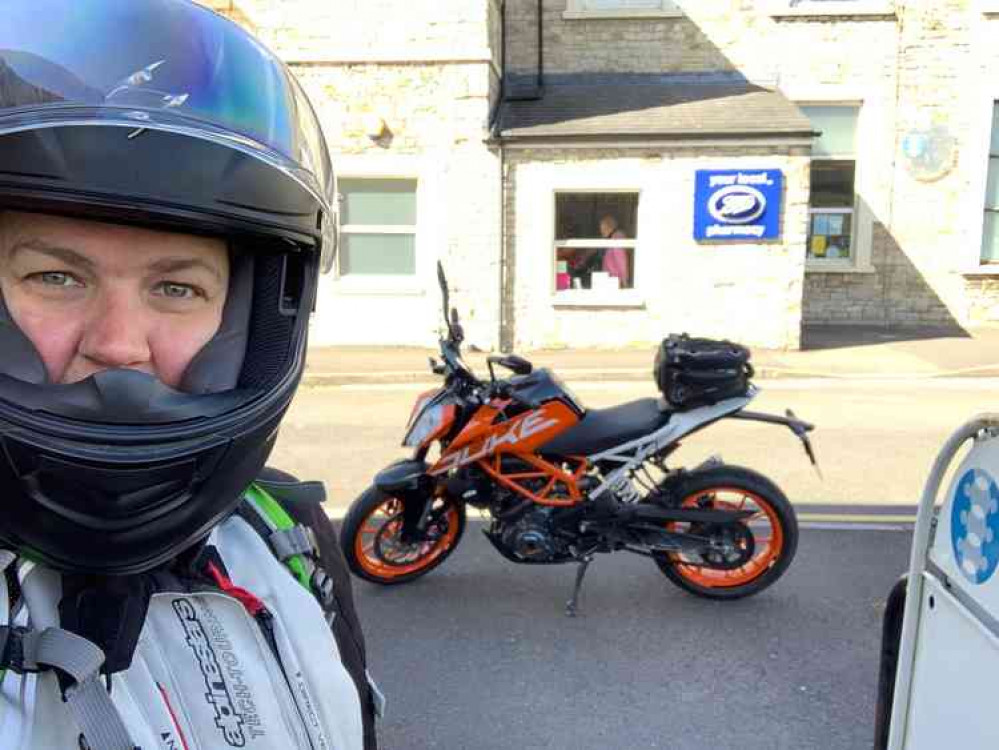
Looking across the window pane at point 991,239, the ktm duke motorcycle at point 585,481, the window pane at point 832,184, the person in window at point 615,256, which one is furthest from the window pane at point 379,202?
the window pane at point 991,239

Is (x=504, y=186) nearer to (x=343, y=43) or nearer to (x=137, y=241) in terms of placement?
(x=343, y=43)

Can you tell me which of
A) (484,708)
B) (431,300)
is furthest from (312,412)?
(484,708)

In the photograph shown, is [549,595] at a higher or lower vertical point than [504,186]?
lower

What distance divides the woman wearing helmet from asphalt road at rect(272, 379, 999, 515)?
14.5 ft

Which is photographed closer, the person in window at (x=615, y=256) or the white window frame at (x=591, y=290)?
Answer: the white window frame at (x=591, y=290)

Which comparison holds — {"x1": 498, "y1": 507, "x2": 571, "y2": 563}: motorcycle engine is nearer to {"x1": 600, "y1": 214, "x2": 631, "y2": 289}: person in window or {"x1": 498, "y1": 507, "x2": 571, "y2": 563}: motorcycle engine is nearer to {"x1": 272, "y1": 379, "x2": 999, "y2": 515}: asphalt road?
{"x1": 272, "y1": 379, "x2": 999, "y2": 515}: asphalt road

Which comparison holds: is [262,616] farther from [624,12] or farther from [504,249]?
[624,12]

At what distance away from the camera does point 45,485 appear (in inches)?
37.7

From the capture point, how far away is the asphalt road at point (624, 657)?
10.3 ft

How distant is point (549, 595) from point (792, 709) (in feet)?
4.29

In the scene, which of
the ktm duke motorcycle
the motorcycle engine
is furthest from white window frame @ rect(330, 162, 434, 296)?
the motorcycle engine

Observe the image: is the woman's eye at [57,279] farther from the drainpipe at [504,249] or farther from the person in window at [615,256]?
the person in window at [615,256]

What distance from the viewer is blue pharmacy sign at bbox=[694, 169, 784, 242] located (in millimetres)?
12359

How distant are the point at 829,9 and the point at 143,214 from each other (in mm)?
16072
